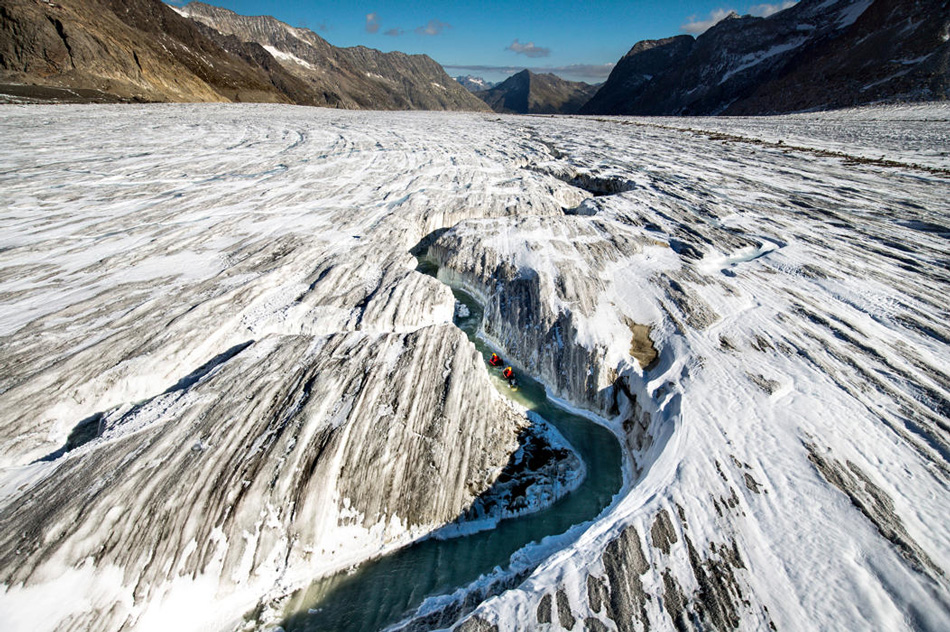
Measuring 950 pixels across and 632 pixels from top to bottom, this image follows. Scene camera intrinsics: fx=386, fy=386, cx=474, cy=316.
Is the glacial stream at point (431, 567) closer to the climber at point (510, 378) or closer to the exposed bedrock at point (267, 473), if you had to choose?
the exposed bedrock at point (267, 473)

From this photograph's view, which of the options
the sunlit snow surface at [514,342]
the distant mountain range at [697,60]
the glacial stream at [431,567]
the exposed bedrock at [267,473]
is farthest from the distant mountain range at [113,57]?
the glacial stream at [431,567]

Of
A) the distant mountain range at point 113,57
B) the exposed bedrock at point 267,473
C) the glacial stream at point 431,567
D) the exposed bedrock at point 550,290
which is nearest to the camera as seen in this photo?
the exposed bedrock at point 267,473

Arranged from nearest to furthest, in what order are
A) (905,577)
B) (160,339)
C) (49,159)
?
(905,577) → (160,339) → (49,159)

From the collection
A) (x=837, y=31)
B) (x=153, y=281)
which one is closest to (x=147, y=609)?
(x=153, y=281)

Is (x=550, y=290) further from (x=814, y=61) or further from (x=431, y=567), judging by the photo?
(x=814, y=61)

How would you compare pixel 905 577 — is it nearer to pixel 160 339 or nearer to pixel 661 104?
pixel 160 339
